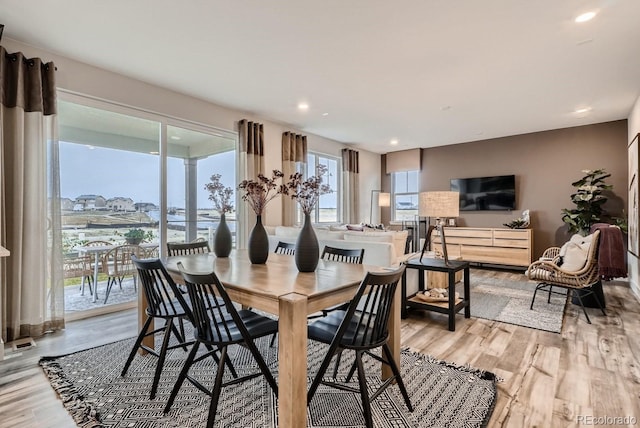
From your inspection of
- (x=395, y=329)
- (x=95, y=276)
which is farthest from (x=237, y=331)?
(x=95, y=276)

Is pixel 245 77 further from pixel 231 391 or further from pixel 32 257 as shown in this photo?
pixel 231 391

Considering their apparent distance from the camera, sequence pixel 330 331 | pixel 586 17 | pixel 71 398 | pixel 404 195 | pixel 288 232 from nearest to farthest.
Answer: pixel 330 331 < pixel 71 398 < pixel 586 17 < pixel 288 232 < pixel 404 195

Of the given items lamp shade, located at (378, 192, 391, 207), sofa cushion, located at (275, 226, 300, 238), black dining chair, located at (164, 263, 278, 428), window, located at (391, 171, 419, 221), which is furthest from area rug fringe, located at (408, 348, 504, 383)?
window, located at (391, 171, 419, 221)

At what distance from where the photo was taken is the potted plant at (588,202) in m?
5.30

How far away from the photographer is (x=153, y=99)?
4.01 m

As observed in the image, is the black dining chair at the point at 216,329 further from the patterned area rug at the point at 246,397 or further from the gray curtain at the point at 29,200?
the gray curtain at the point at 29,200

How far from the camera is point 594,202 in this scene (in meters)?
5.36

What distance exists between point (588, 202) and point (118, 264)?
6.95m

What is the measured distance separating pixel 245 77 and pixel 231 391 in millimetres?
3187

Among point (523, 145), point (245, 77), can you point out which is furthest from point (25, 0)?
point (523, 145)

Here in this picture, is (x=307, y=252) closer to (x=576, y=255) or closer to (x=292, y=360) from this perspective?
(x=292, y=360)

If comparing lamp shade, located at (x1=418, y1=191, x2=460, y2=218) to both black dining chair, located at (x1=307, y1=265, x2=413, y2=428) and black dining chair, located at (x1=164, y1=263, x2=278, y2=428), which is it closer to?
black dining chair, located at (x1=307, y1=265, x2=413, y2=428)

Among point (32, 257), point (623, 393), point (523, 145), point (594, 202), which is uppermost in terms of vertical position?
point (523, 145)

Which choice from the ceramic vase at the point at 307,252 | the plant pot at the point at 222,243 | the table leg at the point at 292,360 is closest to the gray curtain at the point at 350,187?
the plant pot at the point at 222,243
